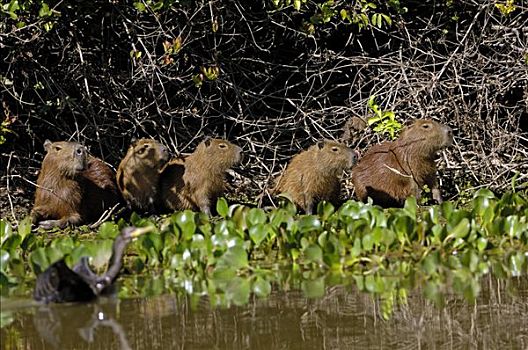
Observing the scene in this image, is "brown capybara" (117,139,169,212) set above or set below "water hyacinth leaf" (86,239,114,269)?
above

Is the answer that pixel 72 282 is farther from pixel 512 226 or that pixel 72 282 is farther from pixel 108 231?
pixel 512 226

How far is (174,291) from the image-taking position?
18.7 ft

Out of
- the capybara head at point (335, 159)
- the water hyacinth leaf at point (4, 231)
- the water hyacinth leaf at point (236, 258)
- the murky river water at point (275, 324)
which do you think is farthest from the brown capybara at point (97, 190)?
the murky river water at point (275, 324)

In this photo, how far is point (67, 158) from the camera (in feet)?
25.6

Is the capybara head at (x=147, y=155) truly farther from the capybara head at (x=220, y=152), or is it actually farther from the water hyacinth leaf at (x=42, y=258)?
the water hyacinth leaf at (x=42, y=258)

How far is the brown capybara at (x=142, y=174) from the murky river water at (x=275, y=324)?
2661mm

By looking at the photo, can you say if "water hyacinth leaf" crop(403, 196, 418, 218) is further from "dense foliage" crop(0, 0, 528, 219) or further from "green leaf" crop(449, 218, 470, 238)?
"dense foliage" crop(0, 0, 528, 219)

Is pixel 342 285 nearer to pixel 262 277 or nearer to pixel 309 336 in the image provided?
pixel 262 277

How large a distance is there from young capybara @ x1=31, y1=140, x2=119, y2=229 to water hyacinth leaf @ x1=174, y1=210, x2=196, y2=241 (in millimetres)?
1396

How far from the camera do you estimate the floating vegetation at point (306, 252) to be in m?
5.80

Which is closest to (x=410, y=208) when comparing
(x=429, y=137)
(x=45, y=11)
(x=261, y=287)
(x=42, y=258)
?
(x=429, y=137)

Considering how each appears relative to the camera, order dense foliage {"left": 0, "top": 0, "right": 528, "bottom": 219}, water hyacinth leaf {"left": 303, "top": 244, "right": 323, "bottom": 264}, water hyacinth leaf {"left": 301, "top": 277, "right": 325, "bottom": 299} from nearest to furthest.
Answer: water hyacinth leaf {"left": 301, "top": 277, "right": 325, "bottom": 299}, water hyacinth leaf {"left": 303, "top": 244, "right": 323, "bottom": 264}, dense foliage {"left": 0, "top": 0, "right": 528, "bottom": 219}

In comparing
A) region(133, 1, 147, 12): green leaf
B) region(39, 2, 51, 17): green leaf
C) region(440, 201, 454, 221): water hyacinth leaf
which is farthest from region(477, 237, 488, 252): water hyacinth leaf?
region(39, 2, 51, 17): green leaf

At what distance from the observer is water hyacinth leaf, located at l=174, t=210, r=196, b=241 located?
21.4 ft
